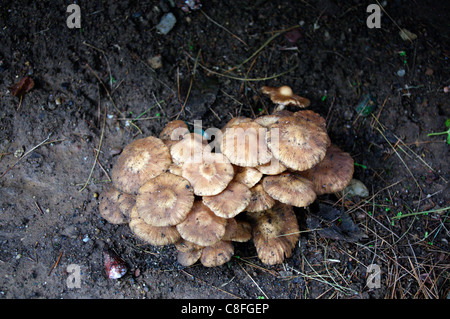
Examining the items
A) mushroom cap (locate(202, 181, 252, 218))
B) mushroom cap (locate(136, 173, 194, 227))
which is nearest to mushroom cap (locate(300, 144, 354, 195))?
mushroom cap (locate(202, 181, 252, 218))

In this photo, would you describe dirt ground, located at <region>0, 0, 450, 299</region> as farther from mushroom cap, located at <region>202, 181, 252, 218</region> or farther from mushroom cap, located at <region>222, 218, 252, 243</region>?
mushroom cap, located at <region>202, 181, 252, 218</region>

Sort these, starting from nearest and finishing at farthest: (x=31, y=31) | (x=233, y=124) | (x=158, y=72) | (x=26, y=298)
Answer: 1. (x=26, y=298)
2. (x=233, y=124)
3. (x=31, y=31)
4. (x=158, y=72)

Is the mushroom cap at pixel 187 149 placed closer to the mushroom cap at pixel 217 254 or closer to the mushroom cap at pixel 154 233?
the mushroom cap at pixel 154 233

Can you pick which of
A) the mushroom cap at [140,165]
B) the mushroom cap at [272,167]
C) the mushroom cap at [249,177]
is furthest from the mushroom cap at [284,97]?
the mushroom cap at [140,165]

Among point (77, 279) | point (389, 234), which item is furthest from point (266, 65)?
point (77, 279)

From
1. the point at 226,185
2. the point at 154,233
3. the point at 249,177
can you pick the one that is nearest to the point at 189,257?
the point at 154,233

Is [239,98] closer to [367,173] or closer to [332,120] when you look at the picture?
[332,120]
